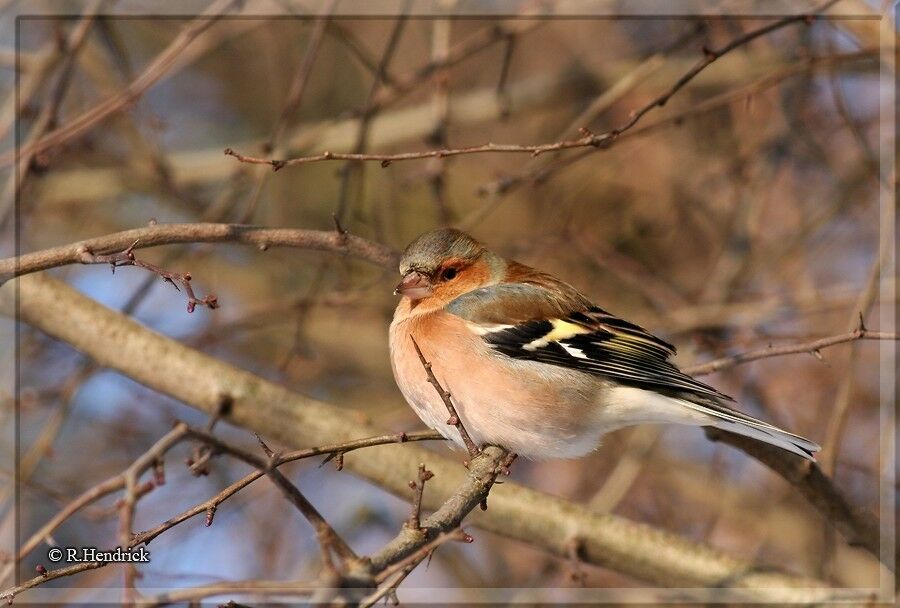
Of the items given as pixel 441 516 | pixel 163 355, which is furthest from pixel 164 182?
pixel 441 516

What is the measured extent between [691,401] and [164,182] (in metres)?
3.37

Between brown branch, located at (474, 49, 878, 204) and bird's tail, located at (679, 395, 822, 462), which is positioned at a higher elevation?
brown branch, located at (474, 49, 878, 204)

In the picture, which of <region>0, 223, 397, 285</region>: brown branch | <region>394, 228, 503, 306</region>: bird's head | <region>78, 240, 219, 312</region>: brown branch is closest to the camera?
<region>78, 240, 219, 312</region>: brown branch

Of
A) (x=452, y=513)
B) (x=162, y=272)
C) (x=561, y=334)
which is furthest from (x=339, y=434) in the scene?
(x=162, y=272)

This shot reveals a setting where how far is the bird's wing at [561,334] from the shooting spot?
378cm

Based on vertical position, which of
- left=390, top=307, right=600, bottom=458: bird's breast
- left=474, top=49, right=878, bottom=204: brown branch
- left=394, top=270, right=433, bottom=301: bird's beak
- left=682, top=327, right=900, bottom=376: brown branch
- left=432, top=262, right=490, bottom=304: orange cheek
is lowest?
left=682, top=327, right=900, bottom=376: brown branch

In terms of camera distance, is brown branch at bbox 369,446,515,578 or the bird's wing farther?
the bird's wing

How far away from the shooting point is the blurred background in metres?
4.89

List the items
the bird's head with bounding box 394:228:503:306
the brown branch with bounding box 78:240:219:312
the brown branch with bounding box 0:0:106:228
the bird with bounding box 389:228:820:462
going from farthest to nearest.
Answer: the brown branch with bounding box 0:0:106:228, the bird's head with bounding box 394:228:503:306, the bird with bounding box 389:228:820:462, the brown branch with bounding box 78:240:219:312

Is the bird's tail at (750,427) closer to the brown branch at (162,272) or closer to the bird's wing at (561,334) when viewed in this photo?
the bird's wing at (561,334)

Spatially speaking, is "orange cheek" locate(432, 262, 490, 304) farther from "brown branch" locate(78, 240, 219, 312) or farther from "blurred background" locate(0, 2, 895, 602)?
"brown branch" locate(78, 240, 219, 312)

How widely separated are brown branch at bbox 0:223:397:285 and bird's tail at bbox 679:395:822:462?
1384 millimetres

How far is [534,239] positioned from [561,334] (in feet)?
5.43

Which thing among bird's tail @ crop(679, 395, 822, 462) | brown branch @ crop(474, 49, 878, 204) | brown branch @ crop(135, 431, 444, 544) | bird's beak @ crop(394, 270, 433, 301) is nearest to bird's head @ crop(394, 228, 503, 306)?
bird's beak @ crop(394, 270, 433, 301)
